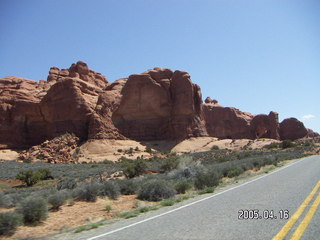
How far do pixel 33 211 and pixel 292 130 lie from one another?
96.9 m

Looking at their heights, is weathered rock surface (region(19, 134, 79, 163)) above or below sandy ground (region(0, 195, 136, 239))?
above

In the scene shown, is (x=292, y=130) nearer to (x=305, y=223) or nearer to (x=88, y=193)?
(x=88, y=193)

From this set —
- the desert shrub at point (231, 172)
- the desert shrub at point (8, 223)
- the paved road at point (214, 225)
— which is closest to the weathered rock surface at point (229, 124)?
the desert shrub at point (231, 172)

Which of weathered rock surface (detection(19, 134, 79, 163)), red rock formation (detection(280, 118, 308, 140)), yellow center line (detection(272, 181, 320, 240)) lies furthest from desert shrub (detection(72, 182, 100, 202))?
red rock formation (detection(280, 118, 308, 140))

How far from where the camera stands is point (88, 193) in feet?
39.8

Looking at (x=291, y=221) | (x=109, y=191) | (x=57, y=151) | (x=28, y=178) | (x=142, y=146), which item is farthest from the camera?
(x=142, y=146)

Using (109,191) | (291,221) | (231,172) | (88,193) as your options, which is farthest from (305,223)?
(231,172)

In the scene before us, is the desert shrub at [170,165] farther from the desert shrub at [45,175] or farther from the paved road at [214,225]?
the paved road at [214,225]

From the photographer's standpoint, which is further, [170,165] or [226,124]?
[226,124]

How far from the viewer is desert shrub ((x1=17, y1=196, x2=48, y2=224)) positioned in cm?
828

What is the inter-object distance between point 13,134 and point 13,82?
3050 cm

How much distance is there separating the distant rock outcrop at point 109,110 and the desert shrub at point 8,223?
49.2 metres

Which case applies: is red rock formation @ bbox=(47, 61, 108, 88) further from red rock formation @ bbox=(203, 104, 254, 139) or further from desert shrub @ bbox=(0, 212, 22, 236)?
desert shrub @ bbox=(0, 212, 22, 236)

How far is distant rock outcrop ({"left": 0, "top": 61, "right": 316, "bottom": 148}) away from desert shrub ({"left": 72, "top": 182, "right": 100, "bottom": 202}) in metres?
44.2
